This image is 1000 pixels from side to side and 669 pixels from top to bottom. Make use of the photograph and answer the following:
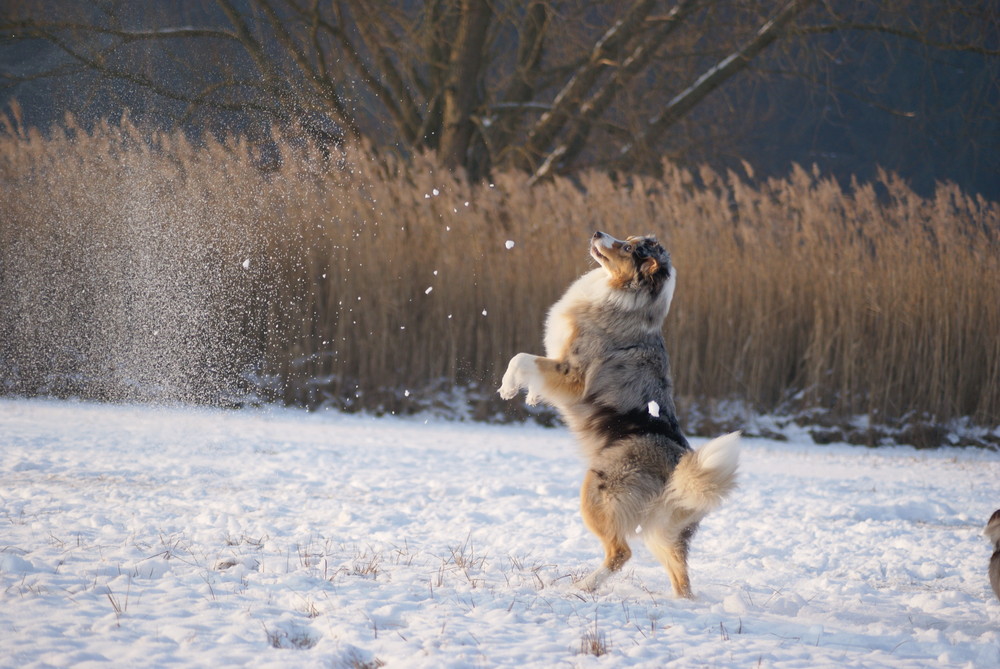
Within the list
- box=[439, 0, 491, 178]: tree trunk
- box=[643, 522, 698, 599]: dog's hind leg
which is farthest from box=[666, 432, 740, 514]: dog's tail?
box=[439, 0, 491, 178]: tree trunk

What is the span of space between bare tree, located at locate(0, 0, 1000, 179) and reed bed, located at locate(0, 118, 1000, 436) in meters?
3.60

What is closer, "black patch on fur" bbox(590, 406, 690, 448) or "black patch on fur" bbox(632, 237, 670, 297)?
"black patch on fur" bbox(590, 406, 690, 448)

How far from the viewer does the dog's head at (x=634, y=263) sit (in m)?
4.52

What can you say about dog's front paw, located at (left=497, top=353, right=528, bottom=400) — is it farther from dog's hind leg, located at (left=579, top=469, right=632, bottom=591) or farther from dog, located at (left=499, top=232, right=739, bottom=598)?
dog's hind leg, located at (left=579, top=469, right=632, bottom=591)

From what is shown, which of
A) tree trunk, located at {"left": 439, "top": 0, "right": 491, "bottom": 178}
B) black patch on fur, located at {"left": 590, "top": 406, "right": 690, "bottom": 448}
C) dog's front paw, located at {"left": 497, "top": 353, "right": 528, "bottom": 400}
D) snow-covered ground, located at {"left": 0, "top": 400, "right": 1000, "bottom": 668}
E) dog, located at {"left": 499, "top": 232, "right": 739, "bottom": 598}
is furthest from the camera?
tree trunk, located at {"left": 439, "top": 0, "right": 491, "bottom": 178}

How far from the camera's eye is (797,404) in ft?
32.4

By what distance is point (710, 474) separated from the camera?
12.0 feet

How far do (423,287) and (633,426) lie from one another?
21.1 feet

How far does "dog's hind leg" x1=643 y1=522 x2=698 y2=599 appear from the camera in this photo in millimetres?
3865

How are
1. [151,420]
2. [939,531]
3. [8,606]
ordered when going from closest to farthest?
[8,606]
[939,531]
[151,420]

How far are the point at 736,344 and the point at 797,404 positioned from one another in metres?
0.92

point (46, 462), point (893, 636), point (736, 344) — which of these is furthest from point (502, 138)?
point (893, 636)

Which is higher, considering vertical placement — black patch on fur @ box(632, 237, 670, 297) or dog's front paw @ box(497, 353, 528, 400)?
black patch on fur @ box(632, 237, 670, 297)

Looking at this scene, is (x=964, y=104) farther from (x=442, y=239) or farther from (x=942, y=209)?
(x=442, y=239)
